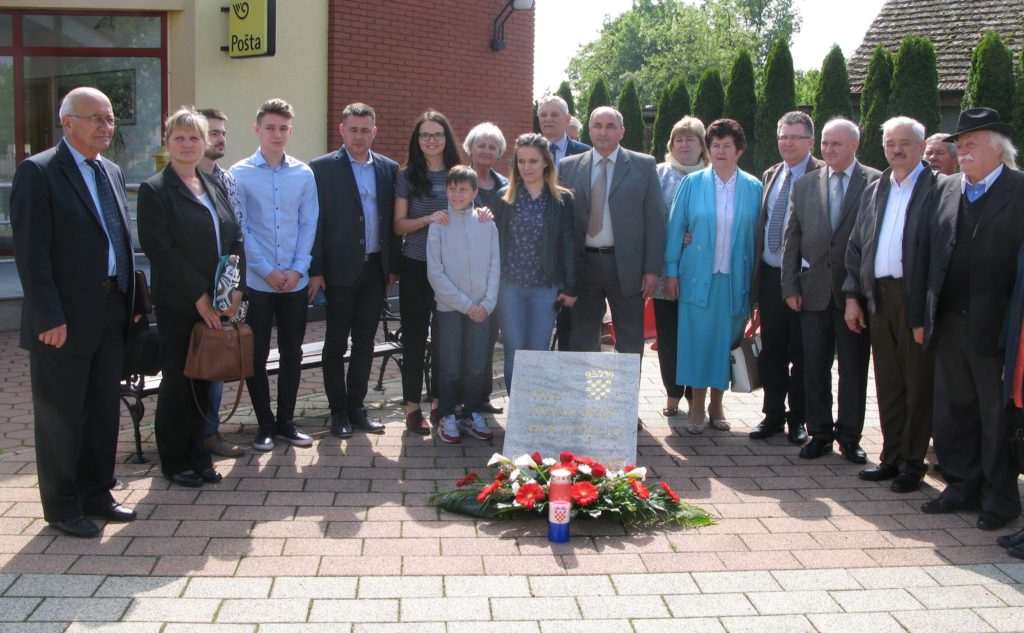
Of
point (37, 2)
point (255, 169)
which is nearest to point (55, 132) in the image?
point (37, 2)

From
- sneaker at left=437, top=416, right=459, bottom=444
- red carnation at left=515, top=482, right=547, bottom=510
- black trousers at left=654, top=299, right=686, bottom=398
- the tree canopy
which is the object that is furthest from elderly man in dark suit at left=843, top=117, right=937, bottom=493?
the tree canopy

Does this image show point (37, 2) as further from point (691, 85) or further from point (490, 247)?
point (691, 85)

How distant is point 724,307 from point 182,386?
338cm

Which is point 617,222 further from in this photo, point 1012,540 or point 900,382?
point 1012,540

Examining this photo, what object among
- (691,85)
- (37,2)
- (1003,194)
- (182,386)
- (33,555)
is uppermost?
(691,85)

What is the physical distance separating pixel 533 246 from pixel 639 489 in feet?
6.35

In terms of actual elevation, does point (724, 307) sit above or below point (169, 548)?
above

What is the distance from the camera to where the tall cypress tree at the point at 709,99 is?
64.6 feet

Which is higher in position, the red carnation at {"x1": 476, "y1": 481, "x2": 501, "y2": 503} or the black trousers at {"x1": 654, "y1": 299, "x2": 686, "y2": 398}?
the black trousers at {"x1": 654, "y1": 299, "x2": 686, "y2": 398}

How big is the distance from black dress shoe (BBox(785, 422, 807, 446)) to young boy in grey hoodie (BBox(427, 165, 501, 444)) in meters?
1.97

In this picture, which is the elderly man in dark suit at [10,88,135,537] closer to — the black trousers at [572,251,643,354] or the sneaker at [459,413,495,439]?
the sneaker at [459,413,495,439]

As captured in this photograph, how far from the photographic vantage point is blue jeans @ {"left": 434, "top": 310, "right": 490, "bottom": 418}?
20.8ft

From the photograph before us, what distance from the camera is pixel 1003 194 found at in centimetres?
500

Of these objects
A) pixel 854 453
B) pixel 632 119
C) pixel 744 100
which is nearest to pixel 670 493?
pixel 854 453
